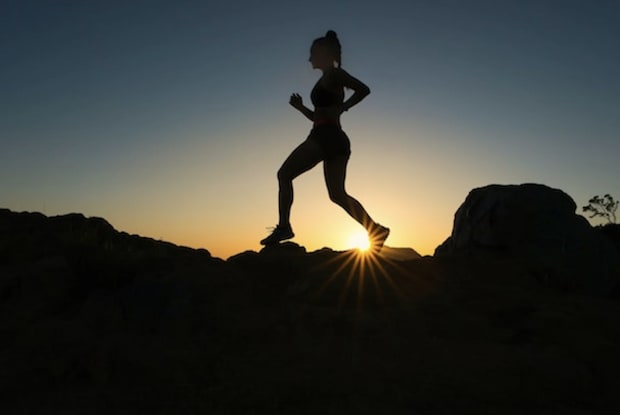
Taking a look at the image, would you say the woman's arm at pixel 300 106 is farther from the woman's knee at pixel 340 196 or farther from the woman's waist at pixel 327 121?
the woman's knee at pixel 340 196

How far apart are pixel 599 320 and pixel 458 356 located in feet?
5.11

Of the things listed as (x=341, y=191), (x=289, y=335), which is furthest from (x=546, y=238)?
(x=289, y=335)

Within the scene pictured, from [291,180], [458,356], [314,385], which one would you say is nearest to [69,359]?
[314,385]

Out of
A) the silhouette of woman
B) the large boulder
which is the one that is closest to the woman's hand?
the silhouette of woman

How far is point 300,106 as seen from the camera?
564 centimetres

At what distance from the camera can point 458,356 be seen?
340 cm

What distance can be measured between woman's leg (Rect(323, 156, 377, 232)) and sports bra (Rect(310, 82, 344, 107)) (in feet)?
2.06

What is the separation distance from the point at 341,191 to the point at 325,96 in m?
1.08

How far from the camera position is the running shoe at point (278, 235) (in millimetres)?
5629

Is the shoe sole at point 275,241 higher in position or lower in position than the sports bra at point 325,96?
lower

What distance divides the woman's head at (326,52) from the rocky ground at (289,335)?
7.03 ft

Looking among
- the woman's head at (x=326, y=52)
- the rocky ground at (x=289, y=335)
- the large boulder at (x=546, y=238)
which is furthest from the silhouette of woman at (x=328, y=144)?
the large boulder at (x=546, y=238)

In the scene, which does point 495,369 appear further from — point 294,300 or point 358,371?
point 294,300

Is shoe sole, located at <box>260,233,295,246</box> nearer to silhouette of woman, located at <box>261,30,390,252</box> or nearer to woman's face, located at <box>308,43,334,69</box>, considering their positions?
silhouette of woman, located at <box>261,30,390,252</box>
